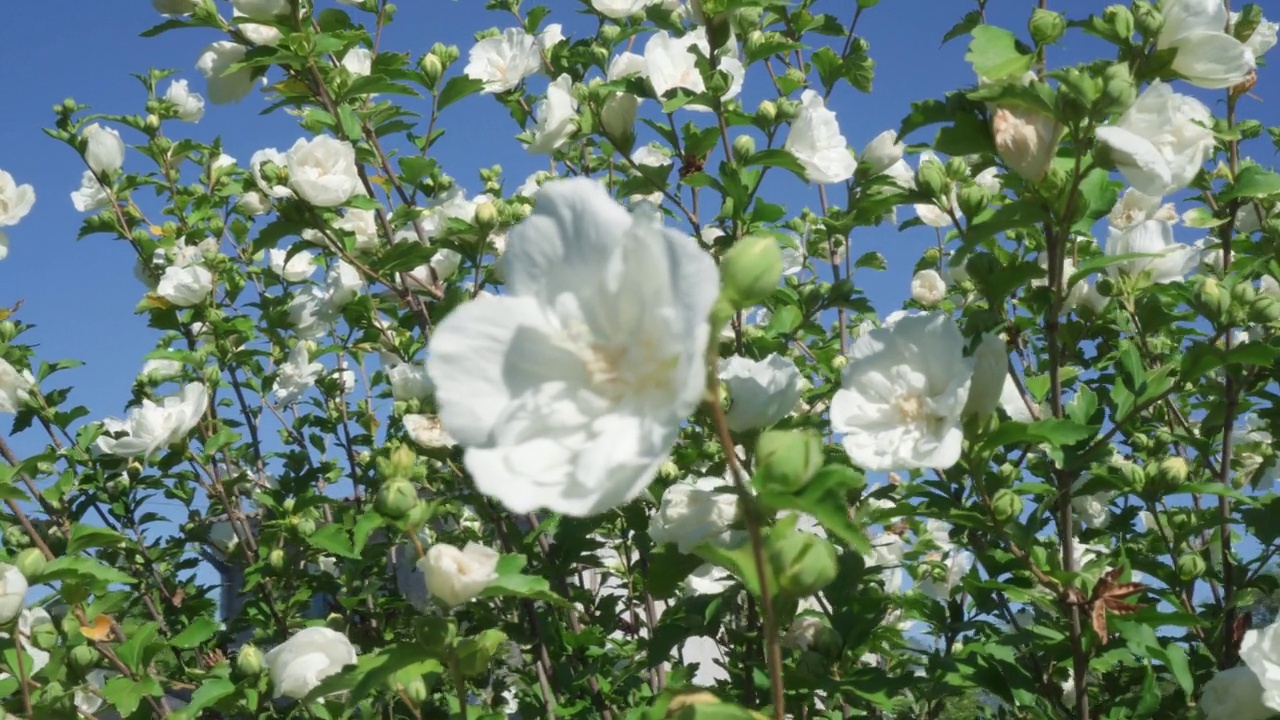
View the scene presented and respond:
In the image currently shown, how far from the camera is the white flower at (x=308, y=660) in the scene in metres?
1.74

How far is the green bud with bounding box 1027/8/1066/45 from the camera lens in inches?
64.1

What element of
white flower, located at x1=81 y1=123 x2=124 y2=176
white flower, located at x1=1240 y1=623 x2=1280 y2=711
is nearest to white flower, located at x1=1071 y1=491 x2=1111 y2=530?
white flower, located at x1=1240 y1=623 x2=1280 y2=711

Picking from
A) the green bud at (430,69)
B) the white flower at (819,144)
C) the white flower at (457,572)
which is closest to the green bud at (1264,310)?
the white flower at (819,144)

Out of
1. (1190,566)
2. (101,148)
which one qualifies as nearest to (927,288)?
(1190,566)

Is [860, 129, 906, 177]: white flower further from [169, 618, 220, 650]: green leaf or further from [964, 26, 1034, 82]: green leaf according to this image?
[169, 618, 220, 650]: green leaf

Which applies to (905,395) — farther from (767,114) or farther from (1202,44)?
(767,114)

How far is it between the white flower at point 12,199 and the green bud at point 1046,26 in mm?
3483

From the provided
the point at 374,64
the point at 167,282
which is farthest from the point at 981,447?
the point at 167,282

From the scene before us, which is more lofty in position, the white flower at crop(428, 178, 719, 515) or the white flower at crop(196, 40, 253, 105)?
the white flower at crop(196, 40, 253, 105)

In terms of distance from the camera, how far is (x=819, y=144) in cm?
251

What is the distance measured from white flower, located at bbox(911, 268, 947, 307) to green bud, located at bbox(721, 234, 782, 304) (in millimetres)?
2387

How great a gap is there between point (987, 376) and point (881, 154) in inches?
47.7

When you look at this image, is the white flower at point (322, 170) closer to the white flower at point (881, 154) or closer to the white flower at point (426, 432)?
the white flower at point (426, 432)

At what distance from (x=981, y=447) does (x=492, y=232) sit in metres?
1.45
